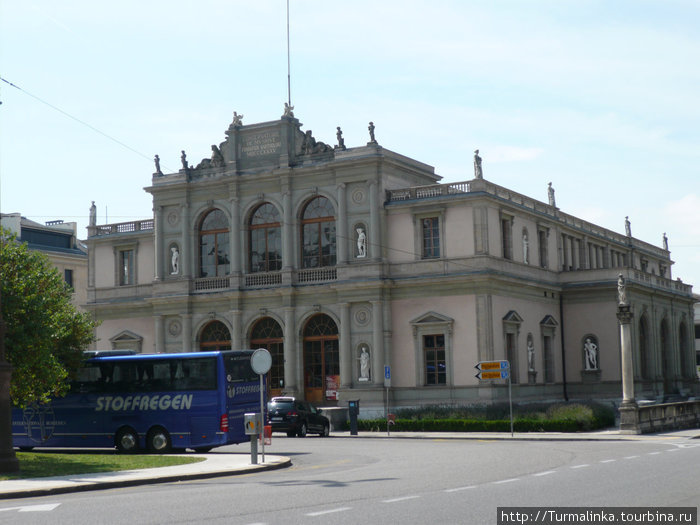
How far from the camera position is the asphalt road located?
14211 millimetres

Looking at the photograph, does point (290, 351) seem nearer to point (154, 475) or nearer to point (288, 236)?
point (288, 236)

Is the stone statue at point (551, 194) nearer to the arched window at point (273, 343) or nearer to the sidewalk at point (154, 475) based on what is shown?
the arched window at point (273, 343)

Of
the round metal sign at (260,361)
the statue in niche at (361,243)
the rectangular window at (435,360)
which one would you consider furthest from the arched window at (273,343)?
the round metal sign at (260,361)

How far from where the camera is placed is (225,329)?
56.9 metres

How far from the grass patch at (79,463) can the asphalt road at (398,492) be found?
328cm

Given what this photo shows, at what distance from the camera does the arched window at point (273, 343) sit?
180 feet

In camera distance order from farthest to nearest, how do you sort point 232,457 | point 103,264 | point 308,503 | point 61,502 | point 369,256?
1. point 103,264
2. point 369,256
3. point 232,457
4. point 61,502
5. point 308,503

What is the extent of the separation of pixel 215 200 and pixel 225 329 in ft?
24.1

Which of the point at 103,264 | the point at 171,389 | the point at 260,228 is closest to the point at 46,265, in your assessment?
the point at 171,389

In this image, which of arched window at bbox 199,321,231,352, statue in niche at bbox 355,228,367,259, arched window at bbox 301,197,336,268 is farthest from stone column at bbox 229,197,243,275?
statue in niche at bbox 355,228,367,259

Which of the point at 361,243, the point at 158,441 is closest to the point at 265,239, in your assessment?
the point at 361,243

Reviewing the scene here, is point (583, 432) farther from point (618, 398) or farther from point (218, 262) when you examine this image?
point (218, 262)

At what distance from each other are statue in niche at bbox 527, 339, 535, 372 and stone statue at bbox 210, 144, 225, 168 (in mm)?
19939

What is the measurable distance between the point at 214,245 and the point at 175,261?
2.68m
